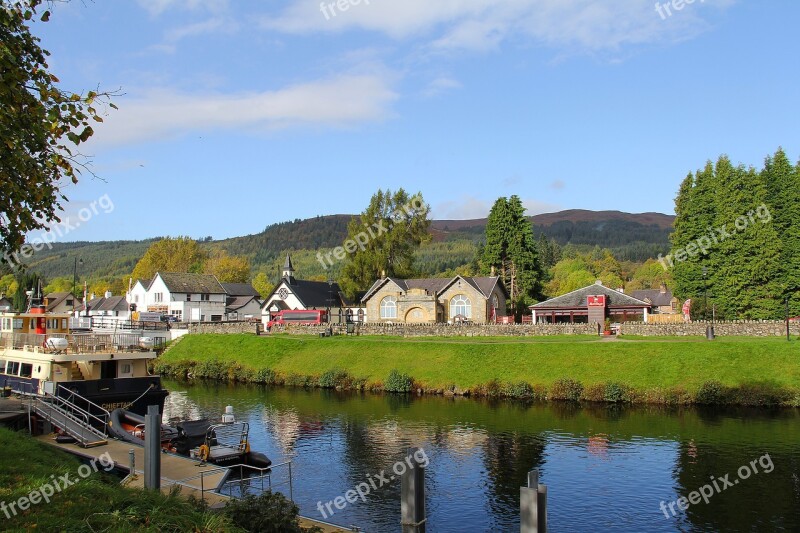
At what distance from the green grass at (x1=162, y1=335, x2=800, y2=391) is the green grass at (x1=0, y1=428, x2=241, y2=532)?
3861cm

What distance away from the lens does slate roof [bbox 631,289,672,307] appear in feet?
313

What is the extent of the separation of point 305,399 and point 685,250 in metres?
43.6

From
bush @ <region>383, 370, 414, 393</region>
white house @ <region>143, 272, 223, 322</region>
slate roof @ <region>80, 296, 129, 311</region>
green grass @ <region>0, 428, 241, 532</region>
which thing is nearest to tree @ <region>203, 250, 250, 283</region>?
slate roof @ <region>80, 296, 129, 311</region>

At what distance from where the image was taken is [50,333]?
37344 millimetres

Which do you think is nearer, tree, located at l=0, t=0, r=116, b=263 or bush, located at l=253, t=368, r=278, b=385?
tree, located at l=0, t=0, r=116, b=263

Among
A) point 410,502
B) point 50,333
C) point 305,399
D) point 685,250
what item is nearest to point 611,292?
point 685,250

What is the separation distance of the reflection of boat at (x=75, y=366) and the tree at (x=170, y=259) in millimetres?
106251

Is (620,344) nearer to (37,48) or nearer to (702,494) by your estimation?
(702,494)

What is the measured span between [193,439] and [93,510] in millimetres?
17233

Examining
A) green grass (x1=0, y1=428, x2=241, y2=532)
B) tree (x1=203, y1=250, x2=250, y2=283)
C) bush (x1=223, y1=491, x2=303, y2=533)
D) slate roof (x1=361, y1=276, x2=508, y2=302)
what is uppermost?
tree (x1=203, y1=250, x2=250, y2=283)

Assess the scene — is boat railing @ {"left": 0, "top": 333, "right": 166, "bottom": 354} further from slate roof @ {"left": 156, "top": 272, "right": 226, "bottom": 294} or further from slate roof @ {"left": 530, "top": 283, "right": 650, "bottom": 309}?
slate roof @ {"left": 156, "top": 272, "right": 226, "bottom": 294}

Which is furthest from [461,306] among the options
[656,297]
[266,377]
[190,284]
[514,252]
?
[190,284]

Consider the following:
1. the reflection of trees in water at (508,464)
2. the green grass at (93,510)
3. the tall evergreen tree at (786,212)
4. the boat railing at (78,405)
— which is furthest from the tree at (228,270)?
the green grass at (93,510)

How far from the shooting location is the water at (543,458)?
24.1 m
